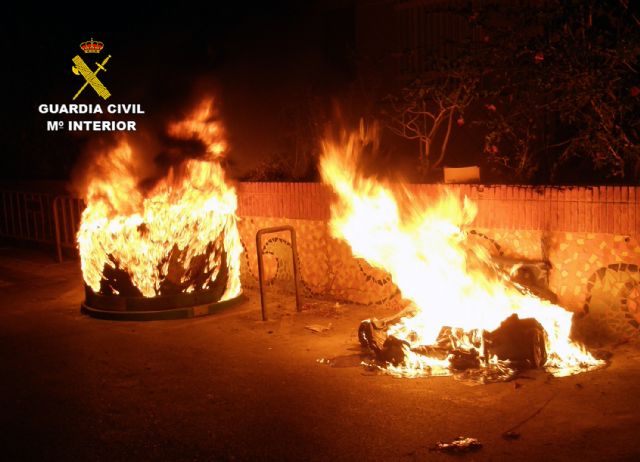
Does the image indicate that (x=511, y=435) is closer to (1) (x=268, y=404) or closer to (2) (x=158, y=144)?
(1) (x=268, y=404)

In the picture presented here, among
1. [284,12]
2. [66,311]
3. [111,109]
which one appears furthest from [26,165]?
[66,311]

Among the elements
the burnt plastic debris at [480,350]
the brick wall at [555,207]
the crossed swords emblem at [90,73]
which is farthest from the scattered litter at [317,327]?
the crossed swords emblem at [90,73]

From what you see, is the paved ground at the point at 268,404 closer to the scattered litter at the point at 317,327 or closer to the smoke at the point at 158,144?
the scattered litter at the point at 317,327

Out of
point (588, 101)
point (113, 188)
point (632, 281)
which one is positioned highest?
point (588, 101)

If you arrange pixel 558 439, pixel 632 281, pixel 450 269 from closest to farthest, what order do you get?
pixel 558 439, pixel 632 281, pixel 450 269

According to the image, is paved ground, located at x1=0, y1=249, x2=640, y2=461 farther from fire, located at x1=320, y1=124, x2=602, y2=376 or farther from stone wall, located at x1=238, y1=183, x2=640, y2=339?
stone wall, located at x1=238, y1=183, x2=640, y2=339

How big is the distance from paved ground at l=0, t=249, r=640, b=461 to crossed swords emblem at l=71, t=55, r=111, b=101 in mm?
13244

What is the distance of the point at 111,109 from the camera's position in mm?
20094

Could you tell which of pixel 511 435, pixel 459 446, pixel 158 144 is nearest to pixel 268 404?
pixel 459 446

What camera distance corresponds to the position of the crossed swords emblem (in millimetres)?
19328

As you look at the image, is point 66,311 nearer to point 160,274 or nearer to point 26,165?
point 160,274

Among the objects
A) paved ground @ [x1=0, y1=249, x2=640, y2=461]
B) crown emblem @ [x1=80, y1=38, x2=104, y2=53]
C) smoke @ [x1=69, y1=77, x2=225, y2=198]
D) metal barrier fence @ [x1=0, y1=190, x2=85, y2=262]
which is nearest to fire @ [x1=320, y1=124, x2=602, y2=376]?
paved ground @ [x1=0, y1=249, x2=640, y2=461]

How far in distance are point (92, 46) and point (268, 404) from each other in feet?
54.7

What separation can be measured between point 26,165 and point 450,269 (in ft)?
51.8
